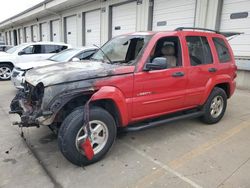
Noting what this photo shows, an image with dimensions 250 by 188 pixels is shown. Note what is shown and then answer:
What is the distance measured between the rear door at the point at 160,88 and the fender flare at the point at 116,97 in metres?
0.20

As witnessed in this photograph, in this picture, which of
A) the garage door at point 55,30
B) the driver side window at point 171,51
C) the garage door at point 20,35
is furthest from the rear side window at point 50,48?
the garage door at point 20,35

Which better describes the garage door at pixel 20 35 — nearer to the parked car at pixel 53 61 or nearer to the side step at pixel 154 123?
the parked car at pixel 53 61

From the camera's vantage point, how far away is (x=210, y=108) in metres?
4.77

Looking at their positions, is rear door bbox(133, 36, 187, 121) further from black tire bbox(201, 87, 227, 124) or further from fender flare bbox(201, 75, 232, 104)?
black tire bbox(201, 87, 227, 124)

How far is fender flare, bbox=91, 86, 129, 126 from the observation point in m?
3.11

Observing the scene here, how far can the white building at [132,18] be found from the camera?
8.63 m

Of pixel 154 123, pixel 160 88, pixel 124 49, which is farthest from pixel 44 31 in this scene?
pixel 154 123

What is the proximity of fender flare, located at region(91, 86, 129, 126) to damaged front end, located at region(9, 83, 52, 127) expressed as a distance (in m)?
0.69

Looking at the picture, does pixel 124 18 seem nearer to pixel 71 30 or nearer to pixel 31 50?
pixel 31 50

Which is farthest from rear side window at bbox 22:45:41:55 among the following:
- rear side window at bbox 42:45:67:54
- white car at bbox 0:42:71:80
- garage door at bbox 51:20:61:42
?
garage door at bbox 51:20:61:42

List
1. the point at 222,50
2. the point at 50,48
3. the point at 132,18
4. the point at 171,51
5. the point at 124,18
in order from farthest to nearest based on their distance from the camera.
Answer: the point at 124,18 < the point at 132,18 < the point at 50,48 < the point at 222,50 < the point at 171,51

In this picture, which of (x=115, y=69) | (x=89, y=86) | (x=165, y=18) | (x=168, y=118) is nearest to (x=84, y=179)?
(x=89, y=86)

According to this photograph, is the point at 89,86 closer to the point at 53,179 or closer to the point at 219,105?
the point at 53,179

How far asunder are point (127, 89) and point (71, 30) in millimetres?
17248
